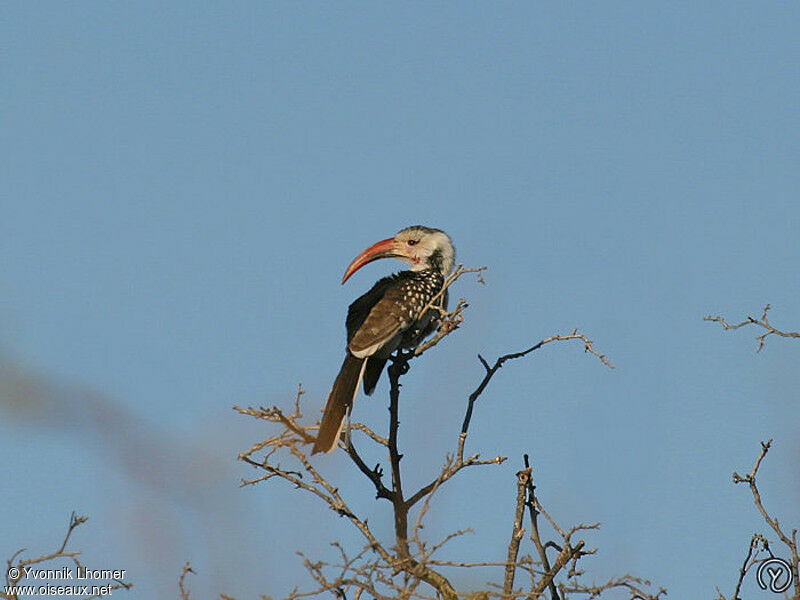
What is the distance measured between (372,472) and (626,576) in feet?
4.06

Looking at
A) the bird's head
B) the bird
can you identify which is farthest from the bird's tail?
the bird's head

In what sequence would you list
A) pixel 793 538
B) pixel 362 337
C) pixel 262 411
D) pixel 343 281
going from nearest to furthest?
pixel 793 538 < pixel 262 411 < pixel 362 337 < pixel 343 281

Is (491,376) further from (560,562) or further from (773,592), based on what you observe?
(773,592)

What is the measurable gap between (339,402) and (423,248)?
2.12 metres

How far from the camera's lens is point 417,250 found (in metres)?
7.75

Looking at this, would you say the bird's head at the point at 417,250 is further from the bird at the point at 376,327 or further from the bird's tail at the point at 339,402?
the bird's tail at the point at 339,402

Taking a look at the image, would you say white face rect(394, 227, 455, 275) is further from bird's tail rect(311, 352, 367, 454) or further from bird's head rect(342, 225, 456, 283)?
bird's tail rect(311, 352, 367, 454)

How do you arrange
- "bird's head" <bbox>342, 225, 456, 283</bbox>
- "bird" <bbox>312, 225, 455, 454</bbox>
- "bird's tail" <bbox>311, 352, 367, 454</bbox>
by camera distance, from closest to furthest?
"bird's tail" <bbox>311, 352, 367, 454</bbox> → "bird" <bbox>312, 225, 455, 454</bbox> → "bird's head" <bbox>342, 225, 456, 283</bbox>

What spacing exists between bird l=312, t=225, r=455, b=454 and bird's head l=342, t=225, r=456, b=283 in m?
0.01

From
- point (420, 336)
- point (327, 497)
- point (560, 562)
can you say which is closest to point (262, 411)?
point (327, 497)

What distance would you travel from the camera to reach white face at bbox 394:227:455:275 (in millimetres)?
7715

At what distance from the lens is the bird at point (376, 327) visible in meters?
5.75

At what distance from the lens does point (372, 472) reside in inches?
207

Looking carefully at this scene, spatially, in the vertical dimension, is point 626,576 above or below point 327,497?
below
